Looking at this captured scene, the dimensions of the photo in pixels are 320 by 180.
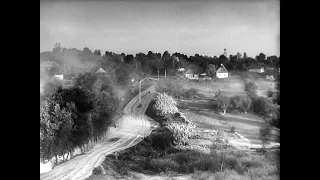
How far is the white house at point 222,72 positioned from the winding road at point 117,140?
512 mm

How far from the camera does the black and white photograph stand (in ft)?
7.52

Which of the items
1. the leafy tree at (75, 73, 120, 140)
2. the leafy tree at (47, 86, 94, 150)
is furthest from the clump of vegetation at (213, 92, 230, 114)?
the leafy tree at (47, 86, 94, 150)

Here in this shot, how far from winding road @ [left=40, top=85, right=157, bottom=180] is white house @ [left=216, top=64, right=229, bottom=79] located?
0.51 metres

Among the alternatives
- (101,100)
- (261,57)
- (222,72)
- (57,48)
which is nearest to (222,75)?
(222,72)

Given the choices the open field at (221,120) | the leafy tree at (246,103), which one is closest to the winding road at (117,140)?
the open field at (221,120)

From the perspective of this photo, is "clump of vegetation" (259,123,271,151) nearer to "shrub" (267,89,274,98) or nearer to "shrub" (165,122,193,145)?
"shrub" (267,89,274,98)

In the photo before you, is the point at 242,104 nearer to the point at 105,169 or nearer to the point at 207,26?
the point at 207,26

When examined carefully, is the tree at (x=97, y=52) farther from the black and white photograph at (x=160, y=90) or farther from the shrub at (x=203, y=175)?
the shrub at (x=203, y=175)

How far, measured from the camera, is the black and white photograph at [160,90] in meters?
2.29

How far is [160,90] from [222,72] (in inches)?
19.6

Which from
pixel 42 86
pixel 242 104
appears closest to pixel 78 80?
pixel 42 86

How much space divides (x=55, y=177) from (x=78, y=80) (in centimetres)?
73

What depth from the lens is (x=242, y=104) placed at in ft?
7.75

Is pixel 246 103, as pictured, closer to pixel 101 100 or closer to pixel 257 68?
pixel 257 68
